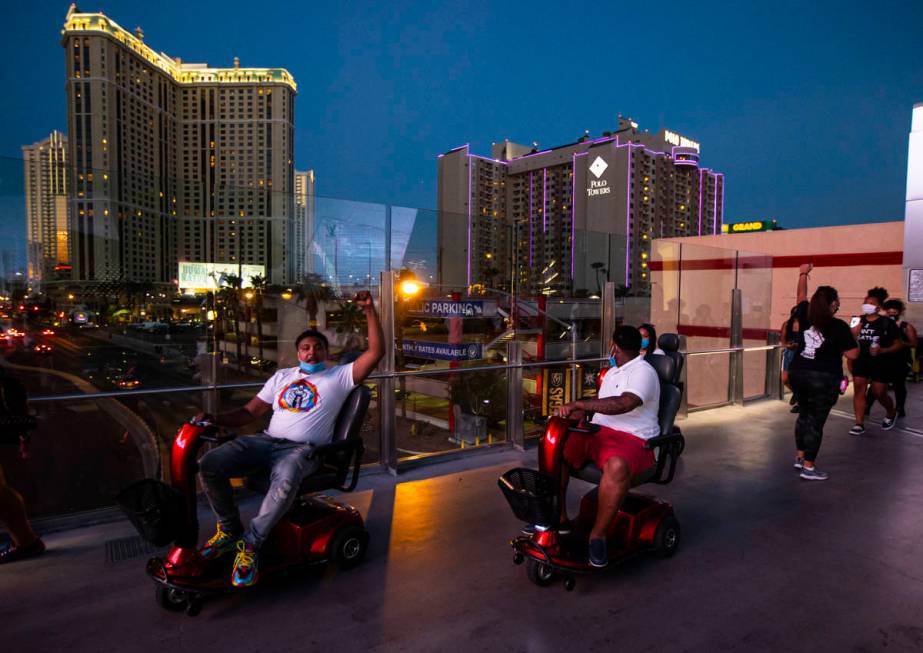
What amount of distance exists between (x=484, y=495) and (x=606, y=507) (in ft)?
5.06

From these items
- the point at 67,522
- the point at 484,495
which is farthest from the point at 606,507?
the point at 67,522

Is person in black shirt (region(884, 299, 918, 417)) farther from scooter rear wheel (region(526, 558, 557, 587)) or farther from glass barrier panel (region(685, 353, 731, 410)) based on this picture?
scooter rear wheel (region(526, 558, 557, 587))

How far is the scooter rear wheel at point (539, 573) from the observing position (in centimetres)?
293

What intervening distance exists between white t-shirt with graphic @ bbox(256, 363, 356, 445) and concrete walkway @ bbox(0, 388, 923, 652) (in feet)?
2.44

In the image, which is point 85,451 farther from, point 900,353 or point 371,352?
point 900,353

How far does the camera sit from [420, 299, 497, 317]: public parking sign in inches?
205

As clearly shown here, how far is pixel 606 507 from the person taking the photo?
293 cm

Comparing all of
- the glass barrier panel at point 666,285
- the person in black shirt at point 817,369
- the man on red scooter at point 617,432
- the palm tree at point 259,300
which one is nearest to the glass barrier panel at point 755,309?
the glass barrier panel at point 666,285

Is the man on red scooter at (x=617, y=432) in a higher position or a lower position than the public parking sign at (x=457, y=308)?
lower

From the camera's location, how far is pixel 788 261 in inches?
655

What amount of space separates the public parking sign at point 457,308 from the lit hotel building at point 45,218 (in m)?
2.67

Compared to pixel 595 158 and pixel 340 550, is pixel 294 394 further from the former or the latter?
pixel 595 158

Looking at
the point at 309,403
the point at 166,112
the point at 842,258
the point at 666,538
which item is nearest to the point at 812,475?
the point at 666,538

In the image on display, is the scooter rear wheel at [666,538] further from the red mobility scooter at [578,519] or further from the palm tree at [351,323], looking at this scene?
the palm tree at [351,323]
